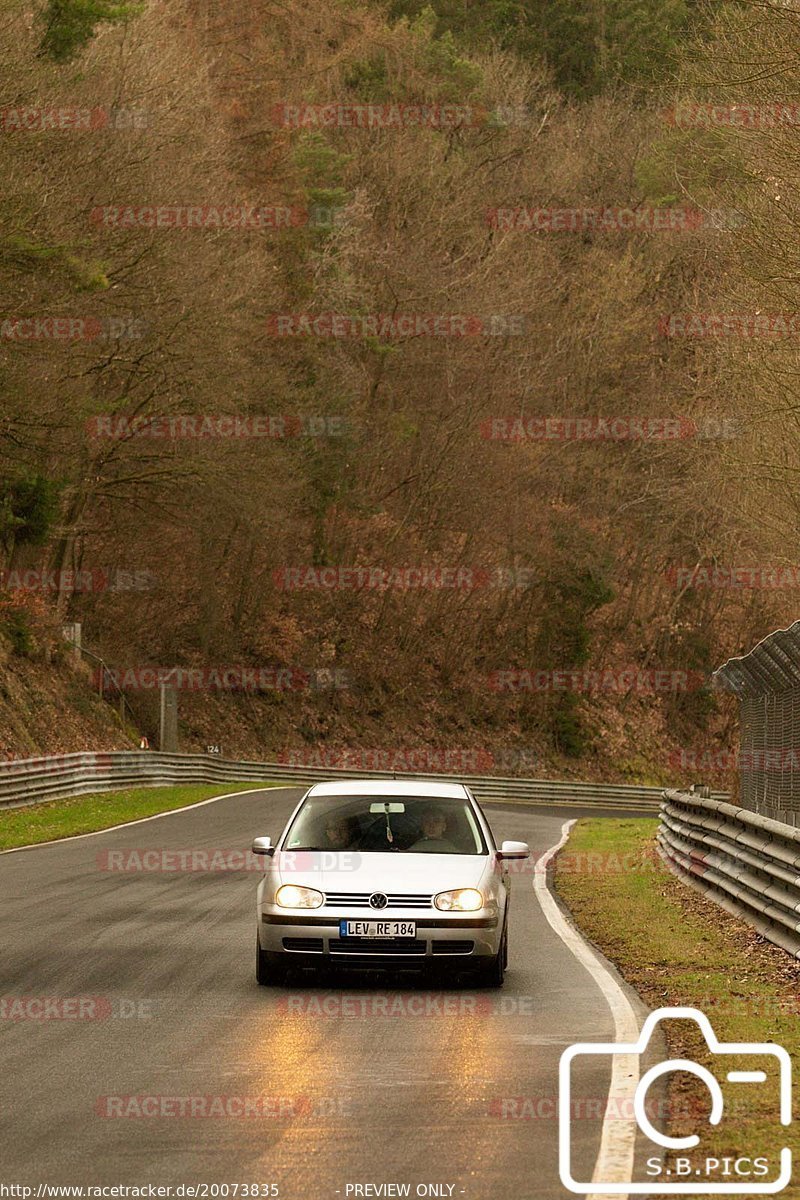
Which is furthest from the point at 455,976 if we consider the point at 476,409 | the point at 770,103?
the point at 476,409

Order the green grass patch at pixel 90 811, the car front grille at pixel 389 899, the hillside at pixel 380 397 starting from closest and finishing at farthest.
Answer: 1. the car front grille at pixel 389 899
2. the green grass patch at pixel 90 811
3. the hillside at pixel 380 397

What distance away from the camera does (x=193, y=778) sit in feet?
→ 161

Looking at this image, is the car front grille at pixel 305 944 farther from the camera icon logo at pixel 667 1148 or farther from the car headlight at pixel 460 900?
the camera icon logo at pixel 667 1148

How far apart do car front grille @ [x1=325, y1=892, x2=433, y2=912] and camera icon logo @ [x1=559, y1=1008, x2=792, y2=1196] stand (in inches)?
126

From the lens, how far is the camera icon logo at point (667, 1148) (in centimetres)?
662

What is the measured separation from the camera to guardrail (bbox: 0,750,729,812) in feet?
120

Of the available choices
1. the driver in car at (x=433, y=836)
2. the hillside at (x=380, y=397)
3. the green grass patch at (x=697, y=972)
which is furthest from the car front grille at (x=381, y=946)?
the hillside at (x=380, y=397)

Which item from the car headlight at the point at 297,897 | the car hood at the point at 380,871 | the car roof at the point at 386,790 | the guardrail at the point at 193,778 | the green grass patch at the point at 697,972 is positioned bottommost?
the guardrail at the point at 193,778

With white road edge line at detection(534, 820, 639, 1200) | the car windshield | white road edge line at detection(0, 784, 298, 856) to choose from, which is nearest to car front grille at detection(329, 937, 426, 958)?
the car windshield

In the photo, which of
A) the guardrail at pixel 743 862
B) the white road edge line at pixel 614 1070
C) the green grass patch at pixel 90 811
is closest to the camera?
the white road edge line at pixel 614 1070

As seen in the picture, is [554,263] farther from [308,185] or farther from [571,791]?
[571,791]

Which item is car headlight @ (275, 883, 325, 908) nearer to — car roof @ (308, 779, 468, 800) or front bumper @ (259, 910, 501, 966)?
front bumper @ (259, 910, 501, 966)

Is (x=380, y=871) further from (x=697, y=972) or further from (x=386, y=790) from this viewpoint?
(x=697, y=972)

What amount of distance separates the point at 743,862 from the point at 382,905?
17.9ft
